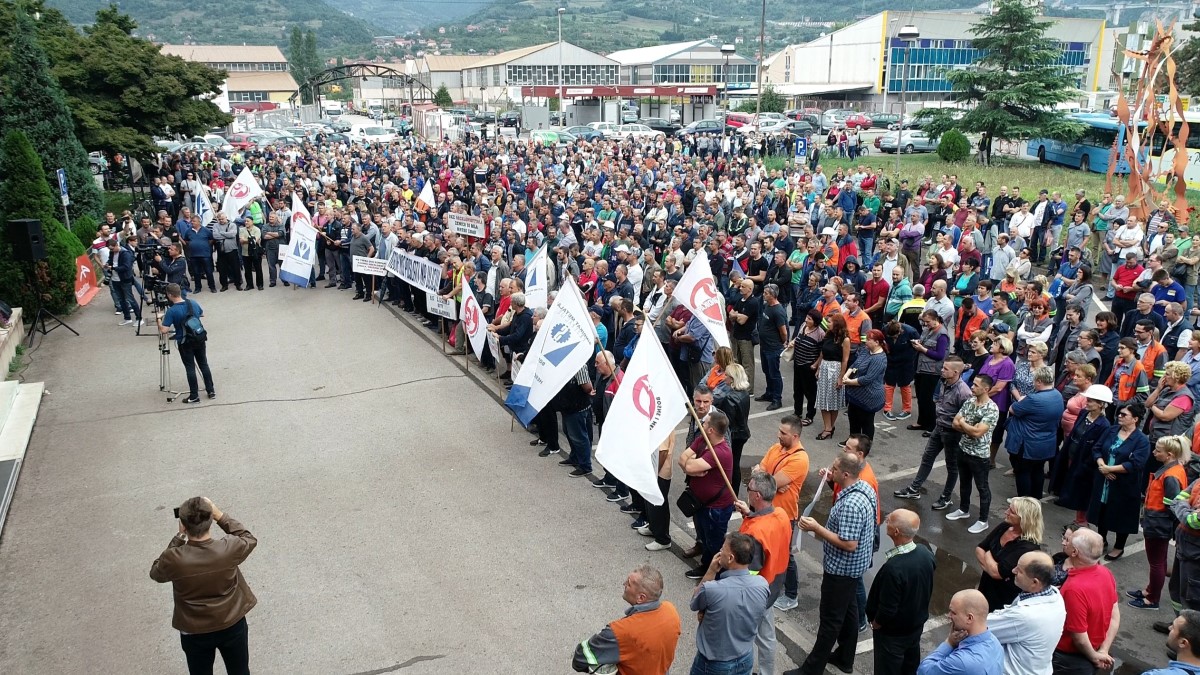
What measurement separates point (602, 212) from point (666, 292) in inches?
318

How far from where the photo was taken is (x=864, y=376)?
945cm

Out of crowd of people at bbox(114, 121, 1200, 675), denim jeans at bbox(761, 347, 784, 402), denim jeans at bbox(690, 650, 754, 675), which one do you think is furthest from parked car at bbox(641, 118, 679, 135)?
denim jeans at bbox(690, 650, 754, 675)

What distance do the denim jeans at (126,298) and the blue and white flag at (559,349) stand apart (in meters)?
10.1

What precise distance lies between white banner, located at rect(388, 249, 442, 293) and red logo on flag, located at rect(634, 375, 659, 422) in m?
8.11

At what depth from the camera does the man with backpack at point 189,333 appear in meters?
11.2

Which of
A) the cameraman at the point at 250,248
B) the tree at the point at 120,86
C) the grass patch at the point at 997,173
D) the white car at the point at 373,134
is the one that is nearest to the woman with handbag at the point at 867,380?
the cameraman at the point at 250,248

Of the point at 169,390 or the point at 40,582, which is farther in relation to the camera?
the point at 169,390

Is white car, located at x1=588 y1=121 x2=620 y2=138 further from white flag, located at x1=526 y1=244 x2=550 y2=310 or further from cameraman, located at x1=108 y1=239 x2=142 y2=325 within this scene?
white flag, located at x1=526 y1=244 x2=550 y2=310

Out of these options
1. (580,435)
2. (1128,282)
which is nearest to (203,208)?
(580,435)

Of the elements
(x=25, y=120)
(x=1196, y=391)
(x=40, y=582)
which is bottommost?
(x=40, y=582)

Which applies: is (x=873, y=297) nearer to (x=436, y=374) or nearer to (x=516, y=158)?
(x=436, y=374)

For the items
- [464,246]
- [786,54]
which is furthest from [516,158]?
[786,54]

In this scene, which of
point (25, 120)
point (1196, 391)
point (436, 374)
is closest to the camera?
point (1196, 391)

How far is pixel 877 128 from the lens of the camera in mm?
57906
